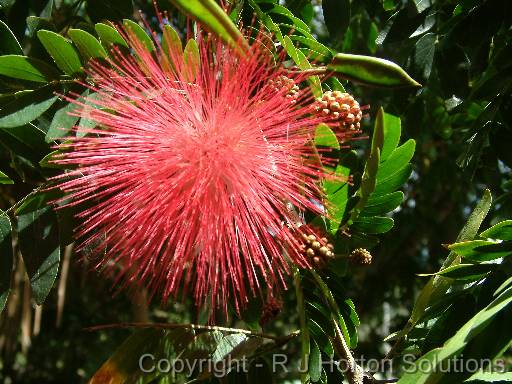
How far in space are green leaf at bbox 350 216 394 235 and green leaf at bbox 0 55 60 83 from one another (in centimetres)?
90

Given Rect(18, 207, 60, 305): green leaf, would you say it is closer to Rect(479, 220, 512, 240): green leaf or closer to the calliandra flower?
the calliandra flower

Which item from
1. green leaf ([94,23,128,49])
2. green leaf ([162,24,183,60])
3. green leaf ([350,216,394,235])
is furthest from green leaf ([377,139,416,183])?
green leaf ([94,23,128,49])

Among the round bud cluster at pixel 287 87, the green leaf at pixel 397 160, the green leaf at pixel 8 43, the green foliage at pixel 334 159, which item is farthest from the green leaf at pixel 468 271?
the green leaf at pixel 8 43

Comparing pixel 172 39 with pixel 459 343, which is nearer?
pixel 459 343

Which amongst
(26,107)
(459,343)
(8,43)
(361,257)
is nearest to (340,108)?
(361,257)

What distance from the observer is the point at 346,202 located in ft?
4.94

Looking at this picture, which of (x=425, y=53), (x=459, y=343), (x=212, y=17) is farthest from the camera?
(x=425, y=53)

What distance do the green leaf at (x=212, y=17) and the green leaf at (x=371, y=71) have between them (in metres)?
0.23

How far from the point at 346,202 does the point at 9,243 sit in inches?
35.4

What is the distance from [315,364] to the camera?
158 centimetres

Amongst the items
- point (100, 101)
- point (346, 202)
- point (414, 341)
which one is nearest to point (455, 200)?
point (414, 341)

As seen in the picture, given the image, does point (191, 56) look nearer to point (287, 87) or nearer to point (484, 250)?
point (287, 87)

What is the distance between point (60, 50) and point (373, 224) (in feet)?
3.05

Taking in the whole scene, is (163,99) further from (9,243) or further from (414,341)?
(414,341)
